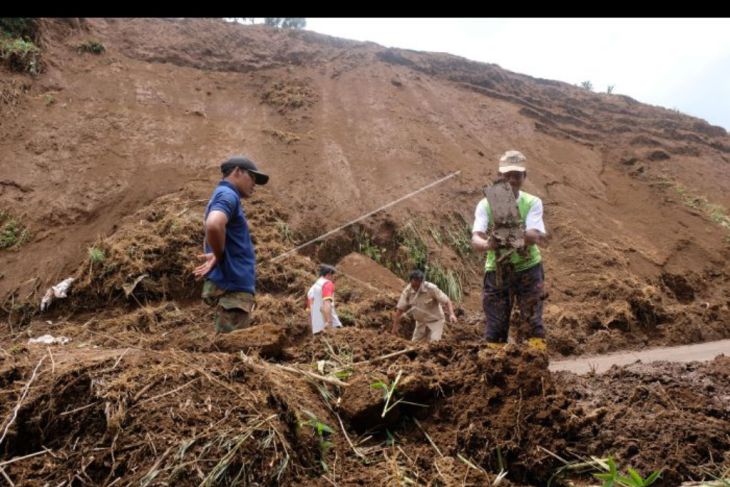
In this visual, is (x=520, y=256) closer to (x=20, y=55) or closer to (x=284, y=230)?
(x=284, y=230)

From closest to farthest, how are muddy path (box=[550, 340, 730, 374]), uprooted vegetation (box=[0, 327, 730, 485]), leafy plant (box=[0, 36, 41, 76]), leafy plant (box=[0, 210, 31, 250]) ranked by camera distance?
uprooted vegetation (box=[0, 327, 730, 485])
muddy path (box=[550, 340, 730, 374])
leafy plant (box=[0, 210, 31, 250])
leafy plant (box=[0, 36, 41, 76])

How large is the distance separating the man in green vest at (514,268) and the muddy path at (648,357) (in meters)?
2.08

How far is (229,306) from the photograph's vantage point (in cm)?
369

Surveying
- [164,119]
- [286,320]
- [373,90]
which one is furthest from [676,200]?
[164,119]

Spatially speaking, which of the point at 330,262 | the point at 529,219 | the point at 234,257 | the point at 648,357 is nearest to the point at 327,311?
the point at 234,257

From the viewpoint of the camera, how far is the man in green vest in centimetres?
412

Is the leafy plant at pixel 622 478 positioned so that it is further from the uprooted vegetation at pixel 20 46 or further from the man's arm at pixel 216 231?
the uprooted vegetation at pixel 20 46

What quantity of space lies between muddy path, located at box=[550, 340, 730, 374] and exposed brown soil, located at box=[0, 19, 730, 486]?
20.0 inches

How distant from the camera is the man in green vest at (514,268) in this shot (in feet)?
13.5

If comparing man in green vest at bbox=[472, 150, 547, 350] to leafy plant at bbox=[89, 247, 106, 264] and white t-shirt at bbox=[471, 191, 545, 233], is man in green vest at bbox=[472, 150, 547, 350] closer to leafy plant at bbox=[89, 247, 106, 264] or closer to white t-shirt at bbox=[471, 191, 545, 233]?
white t-shirt at bbox=[471, 191, 545, 233]

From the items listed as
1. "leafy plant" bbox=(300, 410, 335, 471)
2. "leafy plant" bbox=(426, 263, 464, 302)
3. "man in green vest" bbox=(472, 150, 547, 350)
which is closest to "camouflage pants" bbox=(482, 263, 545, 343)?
"man in green vest" bbox=(472, 150, 547, 350)

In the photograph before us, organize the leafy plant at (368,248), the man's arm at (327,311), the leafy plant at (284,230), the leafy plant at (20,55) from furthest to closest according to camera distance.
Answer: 1. the leafy plant at (20,55)
2. the leafy plant at (368,248)
3. the leafy plant at (284,230)
4. the man's arm at (327,311)

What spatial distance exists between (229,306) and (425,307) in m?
3.63

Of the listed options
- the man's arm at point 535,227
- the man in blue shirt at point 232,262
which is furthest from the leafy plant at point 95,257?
the man's arm at point 535,227
